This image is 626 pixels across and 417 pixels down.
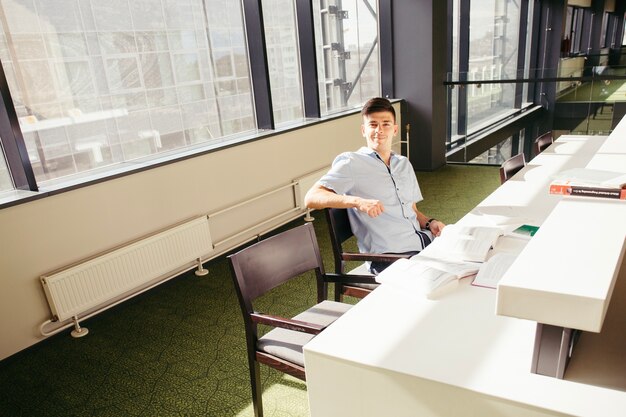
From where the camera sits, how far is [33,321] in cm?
261

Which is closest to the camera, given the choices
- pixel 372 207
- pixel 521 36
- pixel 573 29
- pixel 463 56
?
pixel 372 207

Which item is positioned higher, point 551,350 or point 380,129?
point 380,129

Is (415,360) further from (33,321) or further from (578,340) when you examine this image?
(33,321)

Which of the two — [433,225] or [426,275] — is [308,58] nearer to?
[433,225]

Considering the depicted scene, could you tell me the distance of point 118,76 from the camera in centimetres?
308

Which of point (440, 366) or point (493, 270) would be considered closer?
point (440, 366)

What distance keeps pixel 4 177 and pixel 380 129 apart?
7.01 ft

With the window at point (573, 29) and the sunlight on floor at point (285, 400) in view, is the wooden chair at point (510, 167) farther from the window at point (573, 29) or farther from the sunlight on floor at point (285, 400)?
the window at point (573, 29)

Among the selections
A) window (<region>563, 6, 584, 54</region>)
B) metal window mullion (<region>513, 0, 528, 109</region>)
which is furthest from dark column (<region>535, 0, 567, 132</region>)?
metal window mullion (<region>513, 0, 528, 109</region>)

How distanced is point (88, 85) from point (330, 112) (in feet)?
8.83

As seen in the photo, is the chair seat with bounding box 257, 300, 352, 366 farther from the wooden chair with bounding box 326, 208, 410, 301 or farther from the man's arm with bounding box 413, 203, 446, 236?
the man's arm with bounding box 413, 203, 446, 236

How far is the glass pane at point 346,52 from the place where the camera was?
4852 millimetres

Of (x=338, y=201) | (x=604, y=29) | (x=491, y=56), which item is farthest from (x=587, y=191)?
(x=604, y=29)

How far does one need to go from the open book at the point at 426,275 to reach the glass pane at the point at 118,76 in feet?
7.55
